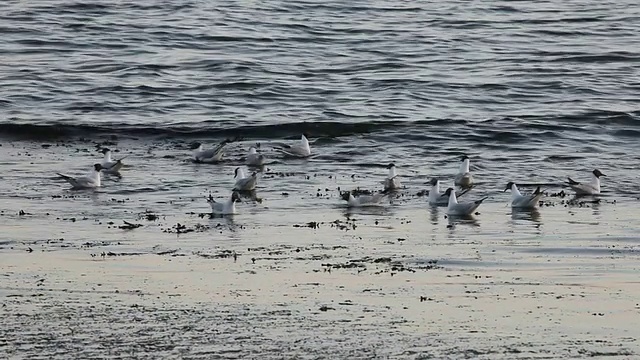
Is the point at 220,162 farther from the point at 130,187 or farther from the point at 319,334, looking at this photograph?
the point at 319,334

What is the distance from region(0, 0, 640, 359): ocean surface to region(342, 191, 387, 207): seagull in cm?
15

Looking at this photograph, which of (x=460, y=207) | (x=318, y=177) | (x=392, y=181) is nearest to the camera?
(x=460, y=207)

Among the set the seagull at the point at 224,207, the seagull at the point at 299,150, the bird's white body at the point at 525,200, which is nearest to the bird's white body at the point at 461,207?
the bird's white body at the point at 525,200

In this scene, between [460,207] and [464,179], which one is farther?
[464,179]

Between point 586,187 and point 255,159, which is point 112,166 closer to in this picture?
point 255,159

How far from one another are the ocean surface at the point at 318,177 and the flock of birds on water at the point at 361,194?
201mm

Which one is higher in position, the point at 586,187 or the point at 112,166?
the point at 586,187

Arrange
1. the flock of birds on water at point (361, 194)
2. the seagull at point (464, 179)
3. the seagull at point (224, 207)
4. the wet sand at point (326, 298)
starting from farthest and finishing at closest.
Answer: the seagull at point (464, 179), the flock of birds on water at point (361, 194), the seagull at point (224, 207), the wet sand at point (326, 298)

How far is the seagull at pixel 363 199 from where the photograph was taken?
1792 centimetres

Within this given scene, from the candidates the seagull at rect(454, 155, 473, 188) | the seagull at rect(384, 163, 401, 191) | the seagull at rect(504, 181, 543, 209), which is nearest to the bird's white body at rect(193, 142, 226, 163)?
the seagull at rect(384, 163, 401, 191)

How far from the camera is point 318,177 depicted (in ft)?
68.1

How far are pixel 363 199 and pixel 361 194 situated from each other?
2.77 feet

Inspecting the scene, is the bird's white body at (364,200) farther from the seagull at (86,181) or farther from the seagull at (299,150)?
the seagull at (299,150)

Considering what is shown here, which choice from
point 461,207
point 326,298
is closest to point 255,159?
point 461,207
